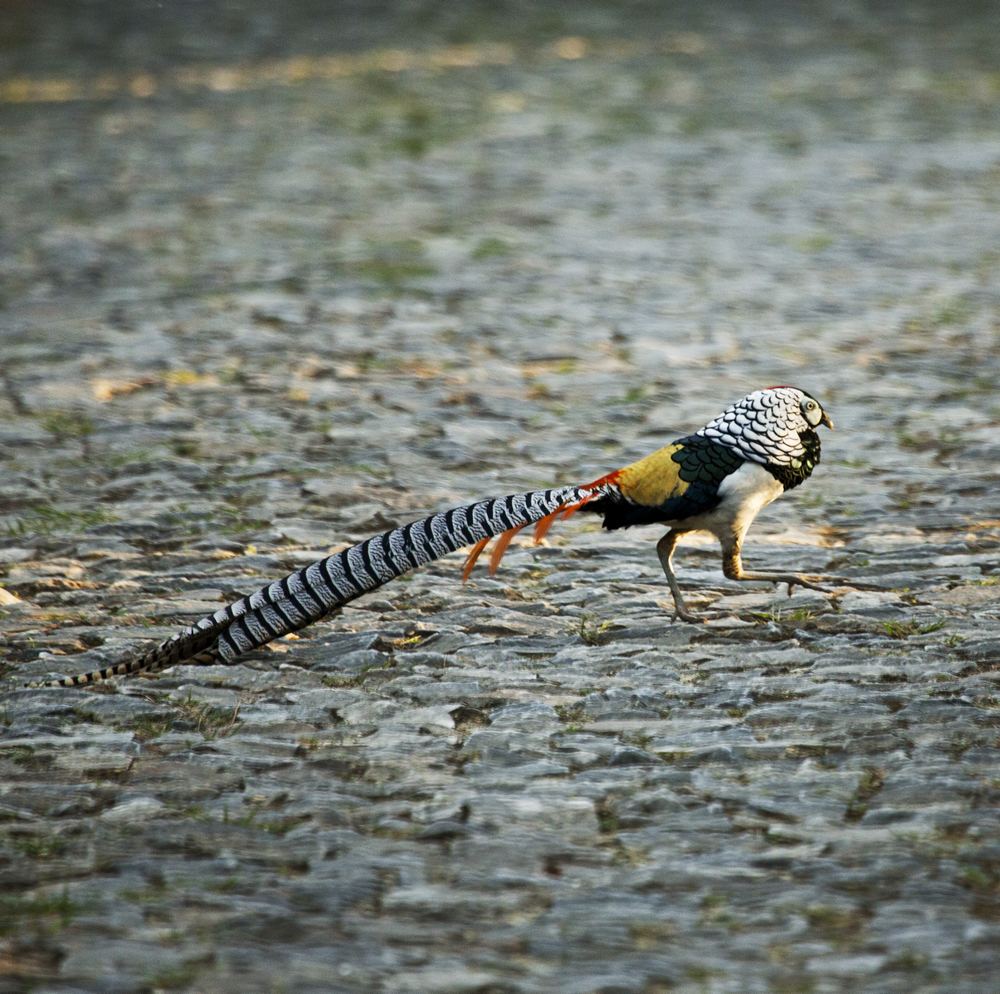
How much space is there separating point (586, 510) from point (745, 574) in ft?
2.26

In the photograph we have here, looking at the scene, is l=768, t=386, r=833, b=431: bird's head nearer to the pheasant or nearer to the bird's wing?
the pheasant

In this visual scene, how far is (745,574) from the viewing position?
20.7ft

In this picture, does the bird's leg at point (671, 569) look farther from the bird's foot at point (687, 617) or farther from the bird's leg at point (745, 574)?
the bird's leg at point (745, 574)

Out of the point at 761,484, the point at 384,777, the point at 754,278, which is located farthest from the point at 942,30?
the point at 384,777

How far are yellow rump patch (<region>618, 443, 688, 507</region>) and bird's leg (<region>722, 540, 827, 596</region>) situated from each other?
0.38 m

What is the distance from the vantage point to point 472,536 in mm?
5824

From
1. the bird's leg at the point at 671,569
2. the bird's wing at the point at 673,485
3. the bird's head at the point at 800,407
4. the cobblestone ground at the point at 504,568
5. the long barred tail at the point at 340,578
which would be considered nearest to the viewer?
the cobblestone ground at the point at 504,568

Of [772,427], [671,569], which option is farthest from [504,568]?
[772,427]

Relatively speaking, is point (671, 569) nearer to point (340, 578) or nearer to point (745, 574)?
point (745, 574)

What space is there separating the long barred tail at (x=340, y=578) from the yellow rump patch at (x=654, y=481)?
214 millimetres

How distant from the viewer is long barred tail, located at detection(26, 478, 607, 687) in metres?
5.81

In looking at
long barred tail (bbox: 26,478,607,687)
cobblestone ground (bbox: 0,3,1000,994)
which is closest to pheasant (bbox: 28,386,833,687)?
long barred tail (bbox: 26,478,607,687)

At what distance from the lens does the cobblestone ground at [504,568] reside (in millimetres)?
4121

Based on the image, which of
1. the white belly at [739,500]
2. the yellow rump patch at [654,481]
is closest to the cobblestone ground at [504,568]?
the white belly at [739,500]
